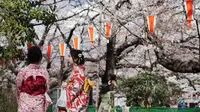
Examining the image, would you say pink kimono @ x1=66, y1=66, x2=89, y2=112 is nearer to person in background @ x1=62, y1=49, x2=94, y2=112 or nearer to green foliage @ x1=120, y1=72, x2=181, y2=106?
person in background @ x1=62, y1=49, x2=94, y2=112

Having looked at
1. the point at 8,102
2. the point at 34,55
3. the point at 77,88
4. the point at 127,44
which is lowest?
the point at 8,102

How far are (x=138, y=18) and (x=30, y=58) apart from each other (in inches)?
516

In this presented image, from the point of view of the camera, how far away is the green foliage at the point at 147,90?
47.3ft

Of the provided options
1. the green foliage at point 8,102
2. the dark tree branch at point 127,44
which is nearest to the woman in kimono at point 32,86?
the green foliage at point 8,102

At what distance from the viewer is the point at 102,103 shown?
10.9 meters

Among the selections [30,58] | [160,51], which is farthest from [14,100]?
[160,51]

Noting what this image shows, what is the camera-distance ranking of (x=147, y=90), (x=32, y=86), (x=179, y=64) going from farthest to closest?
(x=179, y=64), (x=147, y=90), (x=32, y=86)

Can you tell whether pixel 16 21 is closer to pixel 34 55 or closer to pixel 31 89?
pixel 34 55

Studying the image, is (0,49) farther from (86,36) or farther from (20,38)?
(86,36)

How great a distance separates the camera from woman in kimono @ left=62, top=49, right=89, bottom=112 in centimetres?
690

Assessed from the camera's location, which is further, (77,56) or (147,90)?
(147,90)

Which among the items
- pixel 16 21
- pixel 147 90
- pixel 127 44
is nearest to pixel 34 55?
pixel 16 21

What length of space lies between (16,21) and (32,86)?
4.30 metres

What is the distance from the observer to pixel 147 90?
1441 centimetres
